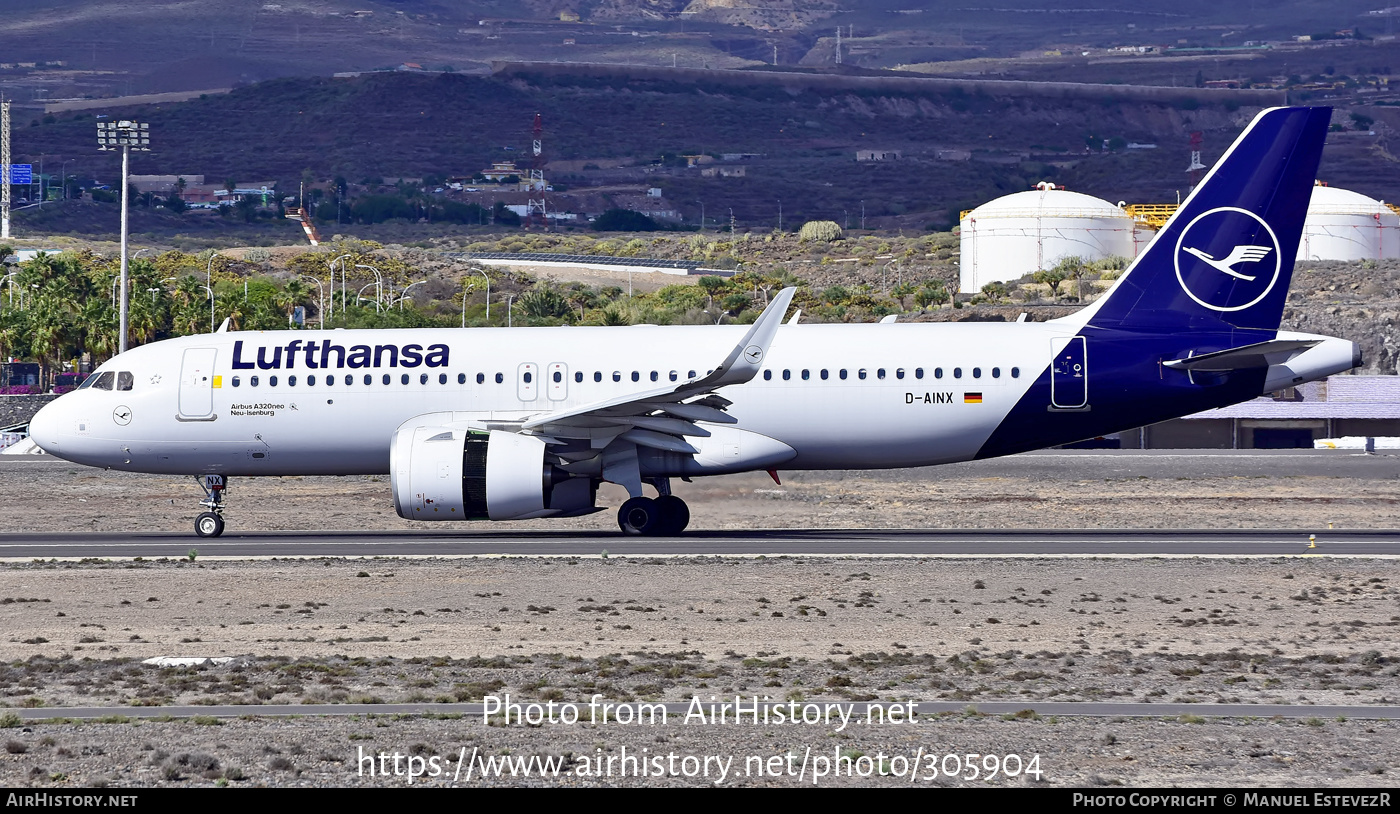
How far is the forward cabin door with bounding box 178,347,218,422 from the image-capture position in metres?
32.4

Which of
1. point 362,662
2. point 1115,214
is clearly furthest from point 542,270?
point 362,662

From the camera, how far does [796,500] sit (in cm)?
3834

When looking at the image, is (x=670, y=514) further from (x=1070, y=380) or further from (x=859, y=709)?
(x=859, y=709)

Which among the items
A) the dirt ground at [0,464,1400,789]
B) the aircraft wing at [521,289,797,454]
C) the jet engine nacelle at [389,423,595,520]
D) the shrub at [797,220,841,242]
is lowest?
the dirt ground at [0,464,1400,789]

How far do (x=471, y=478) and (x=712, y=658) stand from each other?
11.6 meters

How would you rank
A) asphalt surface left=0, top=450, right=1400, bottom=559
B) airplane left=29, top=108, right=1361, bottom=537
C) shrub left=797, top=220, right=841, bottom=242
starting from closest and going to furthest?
asphalt surface left=0, top=450, right=1400, bottom=559 < airplane left=29, top=108, right=1361, bottom=537 < shrub left=797, top=220, right=841, bottom=242

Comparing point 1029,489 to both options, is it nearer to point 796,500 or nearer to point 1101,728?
point 796,500

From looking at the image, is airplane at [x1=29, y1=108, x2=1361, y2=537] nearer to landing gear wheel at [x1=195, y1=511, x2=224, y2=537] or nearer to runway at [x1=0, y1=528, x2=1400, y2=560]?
landing gear wheel at [x1=195, y1=511, x2=224, y2=537]

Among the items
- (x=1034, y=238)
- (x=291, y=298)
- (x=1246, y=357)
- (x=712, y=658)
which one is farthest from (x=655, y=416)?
(x=1034, y=238)

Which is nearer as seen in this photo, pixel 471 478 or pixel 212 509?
pixel 471 478

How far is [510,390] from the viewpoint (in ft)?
104

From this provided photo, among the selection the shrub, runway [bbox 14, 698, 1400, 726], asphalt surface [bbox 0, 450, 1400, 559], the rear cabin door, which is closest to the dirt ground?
runway [bbox 14, 698, 1400, 726]

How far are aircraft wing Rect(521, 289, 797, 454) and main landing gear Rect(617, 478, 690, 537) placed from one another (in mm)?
1294

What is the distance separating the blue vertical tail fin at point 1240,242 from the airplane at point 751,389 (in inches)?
1.5
